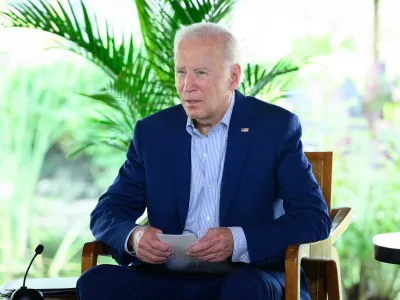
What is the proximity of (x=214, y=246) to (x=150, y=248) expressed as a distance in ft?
0.65

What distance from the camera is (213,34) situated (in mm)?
2646

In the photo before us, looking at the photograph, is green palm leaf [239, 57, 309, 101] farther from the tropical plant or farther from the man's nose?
the man's nose

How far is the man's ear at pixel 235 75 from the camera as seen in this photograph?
9.02 feet

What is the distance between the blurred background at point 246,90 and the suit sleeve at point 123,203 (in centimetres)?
118

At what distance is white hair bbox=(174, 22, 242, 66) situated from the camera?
2.64 m

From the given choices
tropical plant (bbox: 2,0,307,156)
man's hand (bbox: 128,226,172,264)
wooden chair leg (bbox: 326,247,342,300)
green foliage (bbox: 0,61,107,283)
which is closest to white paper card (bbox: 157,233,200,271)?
man's hand (bbox: 128,226,172,264)

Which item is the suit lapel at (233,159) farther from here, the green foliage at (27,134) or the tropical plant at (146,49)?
the green foliage at (27,134)

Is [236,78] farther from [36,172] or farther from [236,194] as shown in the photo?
[36,172]

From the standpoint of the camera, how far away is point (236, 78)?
9.12ft

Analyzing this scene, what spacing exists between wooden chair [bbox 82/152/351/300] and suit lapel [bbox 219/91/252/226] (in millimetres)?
320

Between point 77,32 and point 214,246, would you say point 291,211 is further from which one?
point 77,32

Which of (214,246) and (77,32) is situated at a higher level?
(77,32)

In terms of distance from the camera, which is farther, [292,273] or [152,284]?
[152,284]

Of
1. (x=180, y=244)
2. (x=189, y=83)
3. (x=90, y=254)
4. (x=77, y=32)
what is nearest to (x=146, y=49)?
(x=77, y=32)
